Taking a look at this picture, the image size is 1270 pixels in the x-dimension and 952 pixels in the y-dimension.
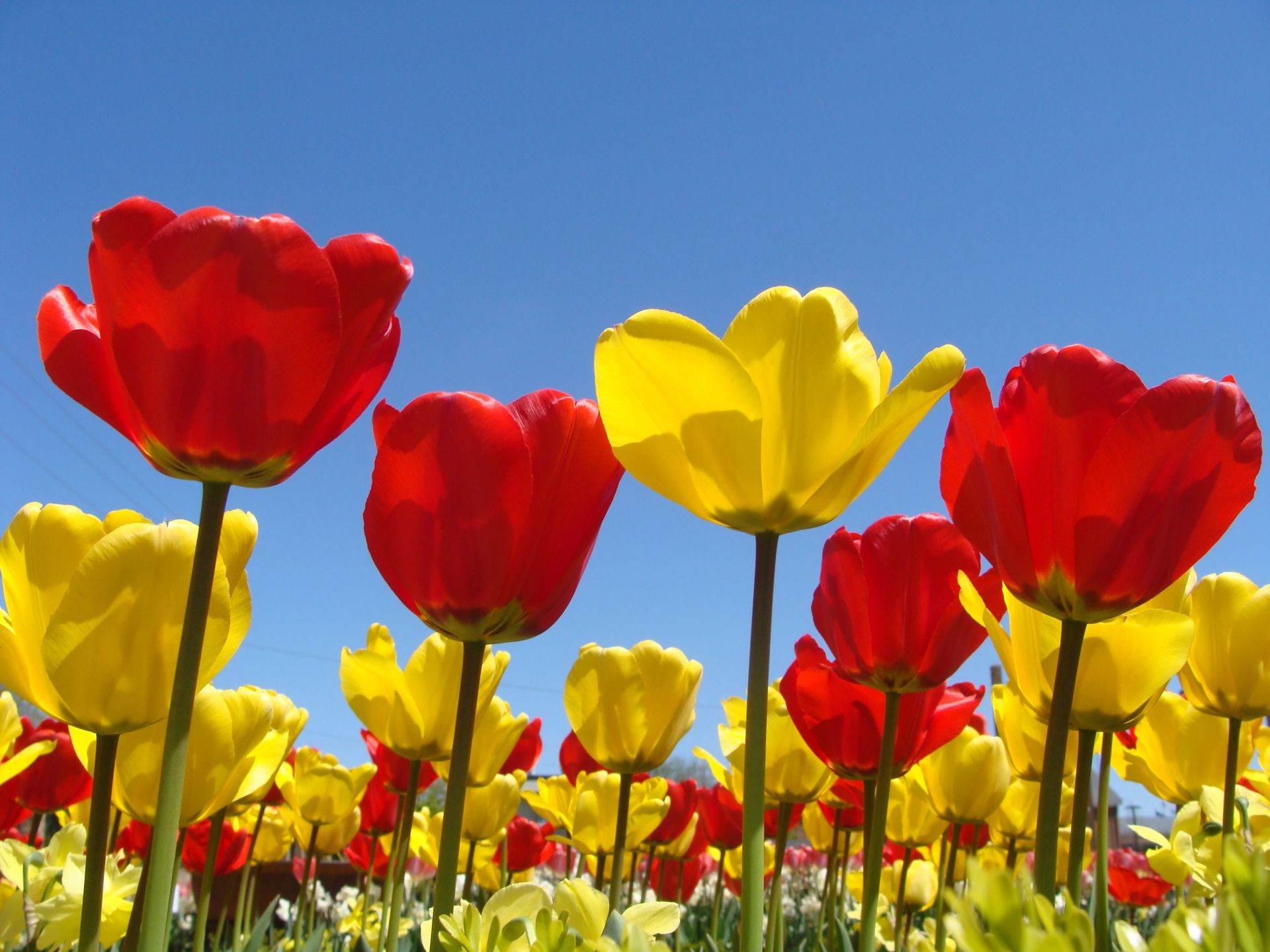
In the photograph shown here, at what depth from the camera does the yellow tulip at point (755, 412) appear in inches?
39.4

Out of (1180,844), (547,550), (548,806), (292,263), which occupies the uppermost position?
(292,263)

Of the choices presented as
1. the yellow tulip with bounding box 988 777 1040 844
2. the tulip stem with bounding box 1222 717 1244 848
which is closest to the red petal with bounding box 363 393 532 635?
the tulip stem with bounding box 1222 717 1244 848

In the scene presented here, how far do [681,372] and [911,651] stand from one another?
0.59 m

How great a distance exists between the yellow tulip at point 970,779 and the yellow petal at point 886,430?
3.91ft

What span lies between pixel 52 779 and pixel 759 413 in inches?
106

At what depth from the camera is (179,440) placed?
97 cm

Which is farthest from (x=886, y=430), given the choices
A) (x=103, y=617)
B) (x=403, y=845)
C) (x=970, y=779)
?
(x=970, y=779)

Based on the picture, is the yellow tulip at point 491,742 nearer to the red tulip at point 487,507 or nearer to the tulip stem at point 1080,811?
the red tulip at point 487,507

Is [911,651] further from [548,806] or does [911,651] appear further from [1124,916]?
[1124,916]

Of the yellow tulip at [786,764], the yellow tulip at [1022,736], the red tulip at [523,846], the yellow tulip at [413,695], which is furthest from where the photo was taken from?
the red tulip at [523,846]

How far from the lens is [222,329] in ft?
3.16

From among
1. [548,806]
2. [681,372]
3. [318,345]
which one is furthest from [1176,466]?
[548,806]

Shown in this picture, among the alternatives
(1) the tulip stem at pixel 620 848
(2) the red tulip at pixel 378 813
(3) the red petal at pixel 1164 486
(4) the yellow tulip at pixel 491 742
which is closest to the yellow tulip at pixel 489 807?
(4) the yellow tulip at pixel 491 742

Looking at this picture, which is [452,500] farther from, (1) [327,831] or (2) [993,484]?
(1) [327,831]
